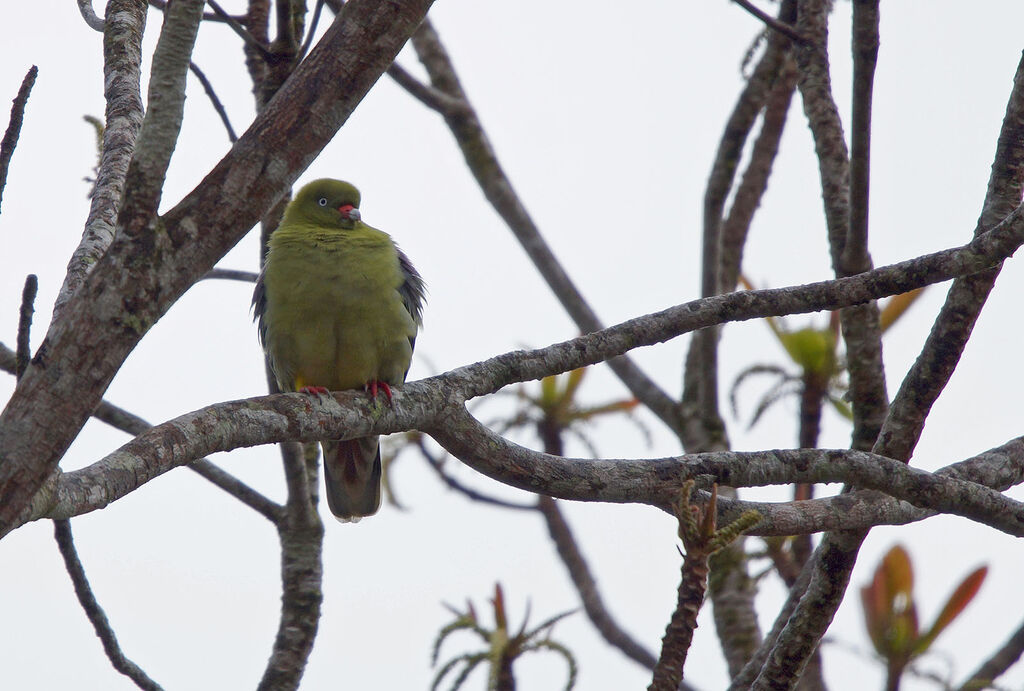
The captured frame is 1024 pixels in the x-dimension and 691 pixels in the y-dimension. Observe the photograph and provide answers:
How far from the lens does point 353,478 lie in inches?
229

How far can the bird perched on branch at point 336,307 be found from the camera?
5.14 metres

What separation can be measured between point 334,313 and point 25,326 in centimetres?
246

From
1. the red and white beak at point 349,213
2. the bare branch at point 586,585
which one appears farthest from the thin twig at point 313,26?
the bare branch at point 586,585

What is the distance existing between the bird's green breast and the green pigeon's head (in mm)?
323

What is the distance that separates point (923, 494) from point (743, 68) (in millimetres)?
3754

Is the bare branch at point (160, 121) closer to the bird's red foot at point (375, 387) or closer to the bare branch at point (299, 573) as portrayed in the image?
the bird's red foot at point (375, 387)

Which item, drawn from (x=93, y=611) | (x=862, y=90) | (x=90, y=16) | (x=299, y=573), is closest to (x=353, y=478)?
(x=299, y=573)

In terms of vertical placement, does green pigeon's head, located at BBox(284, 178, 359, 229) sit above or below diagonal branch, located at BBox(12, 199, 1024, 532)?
above

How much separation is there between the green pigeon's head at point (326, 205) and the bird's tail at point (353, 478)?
1.13 m

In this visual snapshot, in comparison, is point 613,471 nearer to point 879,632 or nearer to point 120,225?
point 120,225

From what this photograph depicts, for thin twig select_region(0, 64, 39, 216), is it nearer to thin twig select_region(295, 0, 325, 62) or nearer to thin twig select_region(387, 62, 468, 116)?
thin twig select_region(295, 0, 325, 62)

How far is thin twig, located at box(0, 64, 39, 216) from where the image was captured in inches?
111

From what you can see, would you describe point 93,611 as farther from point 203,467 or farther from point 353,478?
point 353,478

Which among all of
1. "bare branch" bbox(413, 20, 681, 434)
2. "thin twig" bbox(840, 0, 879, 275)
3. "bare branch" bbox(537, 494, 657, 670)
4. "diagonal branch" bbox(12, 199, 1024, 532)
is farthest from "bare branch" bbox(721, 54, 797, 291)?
"diagonal branch" bbox(12, 199, 1024, 532)
